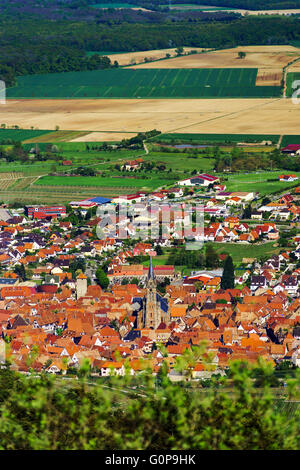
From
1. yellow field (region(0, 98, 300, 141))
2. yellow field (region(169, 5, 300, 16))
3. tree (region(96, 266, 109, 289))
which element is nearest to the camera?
tree (region(96, 266, 109, 289))

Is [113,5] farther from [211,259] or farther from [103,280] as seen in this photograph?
[103,280]

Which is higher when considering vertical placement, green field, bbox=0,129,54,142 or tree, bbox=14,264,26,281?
green field, bbox=0,129,54,142

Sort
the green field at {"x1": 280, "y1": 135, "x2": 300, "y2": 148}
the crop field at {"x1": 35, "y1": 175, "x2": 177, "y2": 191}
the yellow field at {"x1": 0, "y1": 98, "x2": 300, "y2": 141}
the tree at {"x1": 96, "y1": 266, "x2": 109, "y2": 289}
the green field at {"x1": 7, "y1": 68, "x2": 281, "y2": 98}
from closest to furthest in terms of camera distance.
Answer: the tree at {"x1": 96, "y1": 266, "x2": 109, "y2": 289}, the crop field at {"x1": 35, "y1": 175, "x2": 177, "y2": 191}, the green field at {"x1": 280, "y1": 135, "x2": 300, "y2": 148}, the yellow field at {"x1": 0, "y1": 98, "x2": 300, "y2": 141}, the green field at {"x1": 7, "y1": 68, "x2": 281, "y2": 98}

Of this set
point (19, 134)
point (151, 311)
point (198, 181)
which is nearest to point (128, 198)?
point (198, 181)

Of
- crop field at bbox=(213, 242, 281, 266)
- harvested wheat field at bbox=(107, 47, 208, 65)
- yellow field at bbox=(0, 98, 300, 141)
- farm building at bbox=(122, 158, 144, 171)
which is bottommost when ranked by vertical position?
crop field at bbox=(213, 242, 281, 266)

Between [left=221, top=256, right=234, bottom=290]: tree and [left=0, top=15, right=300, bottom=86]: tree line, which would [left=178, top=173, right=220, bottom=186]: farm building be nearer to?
[left=221, top=256, right=234, bottom=290]: tree

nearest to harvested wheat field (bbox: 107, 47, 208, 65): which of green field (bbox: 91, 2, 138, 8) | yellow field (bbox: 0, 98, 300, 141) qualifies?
yellow field (bbox: 0, 98, 300, 141)
